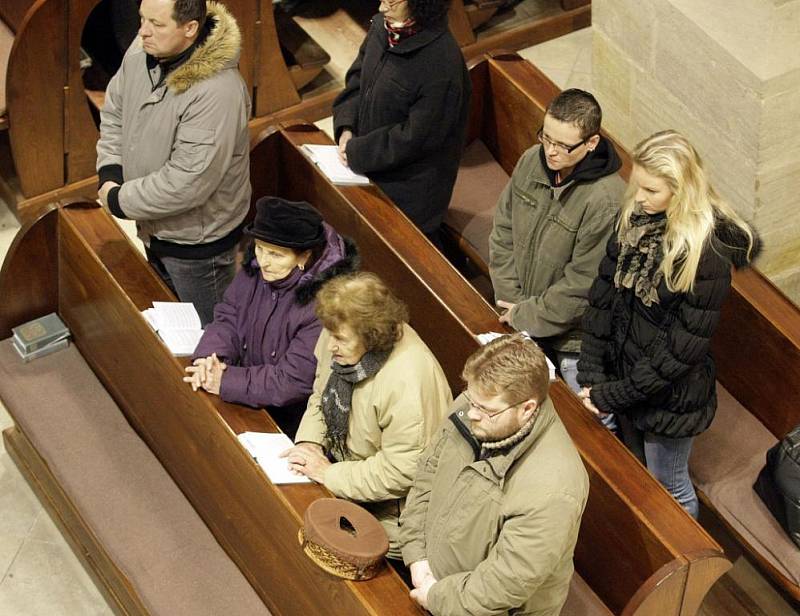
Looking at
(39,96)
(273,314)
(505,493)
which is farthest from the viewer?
(39,96)

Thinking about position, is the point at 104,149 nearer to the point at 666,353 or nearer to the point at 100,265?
the point at 100,265

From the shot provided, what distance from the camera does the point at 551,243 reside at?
14.3ft

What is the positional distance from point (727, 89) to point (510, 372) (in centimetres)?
212

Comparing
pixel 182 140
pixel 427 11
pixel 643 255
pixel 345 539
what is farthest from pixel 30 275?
pixel 643 255

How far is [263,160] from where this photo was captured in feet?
17.0

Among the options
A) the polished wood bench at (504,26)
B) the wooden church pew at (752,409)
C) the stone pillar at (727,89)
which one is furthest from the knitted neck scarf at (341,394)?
the polished wood bench at (504,26)

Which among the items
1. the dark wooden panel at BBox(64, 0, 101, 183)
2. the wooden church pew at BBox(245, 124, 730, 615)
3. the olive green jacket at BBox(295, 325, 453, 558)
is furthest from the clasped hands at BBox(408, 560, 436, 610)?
the dark wooden panel at BBox(64, 0, 101, 183)

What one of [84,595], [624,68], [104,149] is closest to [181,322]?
[104,149]

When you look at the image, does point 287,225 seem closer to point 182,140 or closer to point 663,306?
point 182,140

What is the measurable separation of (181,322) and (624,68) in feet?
7.23

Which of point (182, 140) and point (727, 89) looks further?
point (727, 89)

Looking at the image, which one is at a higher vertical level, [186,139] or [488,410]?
[488,410]

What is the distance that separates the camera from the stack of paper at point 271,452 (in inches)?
155

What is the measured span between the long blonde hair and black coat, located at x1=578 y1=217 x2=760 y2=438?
0.04 m
